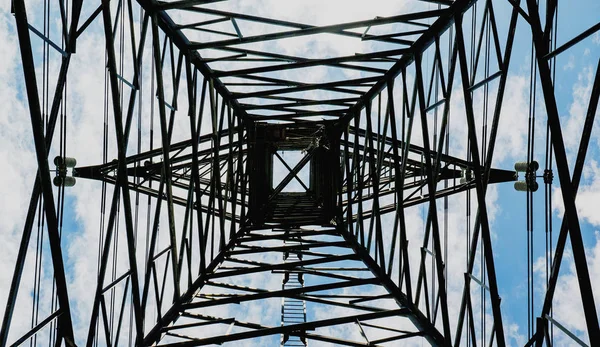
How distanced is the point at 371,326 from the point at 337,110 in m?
9.99

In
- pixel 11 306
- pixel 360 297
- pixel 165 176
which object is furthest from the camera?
pixel 360 297

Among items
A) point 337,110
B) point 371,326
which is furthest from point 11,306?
point 337,110

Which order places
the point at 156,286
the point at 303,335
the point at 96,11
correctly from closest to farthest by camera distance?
the point at 96,11
the point at 303,335
the point at 156,286

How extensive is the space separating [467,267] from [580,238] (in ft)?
11.6

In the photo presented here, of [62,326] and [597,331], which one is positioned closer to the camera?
[597,331]

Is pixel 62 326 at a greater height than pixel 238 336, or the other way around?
pixel 62 326

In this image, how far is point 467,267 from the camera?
9227mm

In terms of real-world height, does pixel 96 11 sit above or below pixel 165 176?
above

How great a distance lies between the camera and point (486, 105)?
9898 millimetres

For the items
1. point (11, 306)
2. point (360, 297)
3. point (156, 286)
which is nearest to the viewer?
point (11, 306)

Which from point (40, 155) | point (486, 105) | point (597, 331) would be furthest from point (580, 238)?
point (40, 155)

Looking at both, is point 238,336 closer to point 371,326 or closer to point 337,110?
point 371,326

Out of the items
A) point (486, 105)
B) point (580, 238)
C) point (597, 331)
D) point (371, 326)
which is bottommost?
point (371, 326)

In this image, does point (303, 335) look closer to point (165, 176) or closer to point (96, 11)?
point (165, 176)
